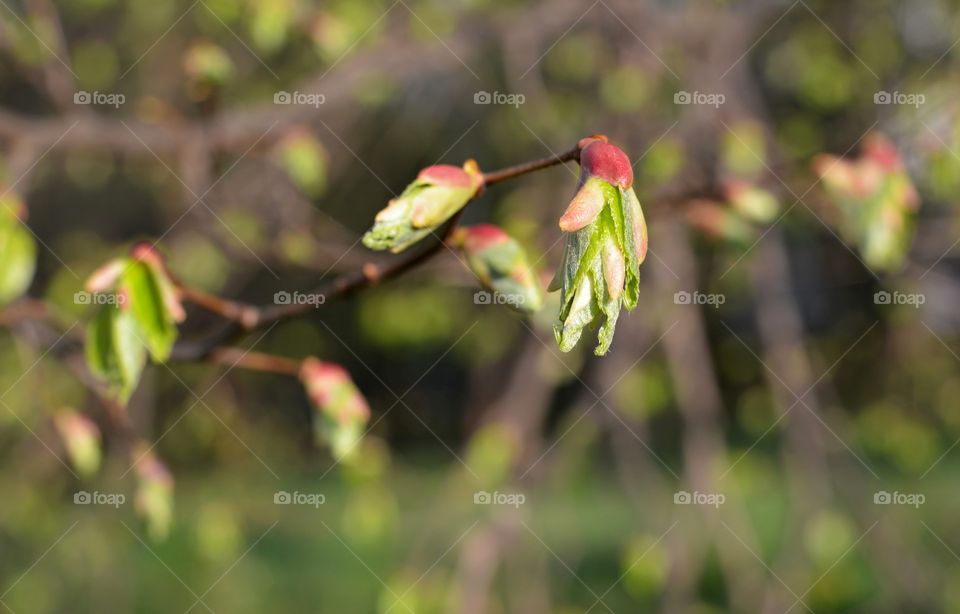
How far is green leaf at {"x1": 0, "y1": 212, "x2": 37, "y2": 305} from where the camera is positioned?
1.60 m

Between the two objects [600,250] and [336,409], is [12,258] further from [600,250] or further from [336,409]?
[600,250]

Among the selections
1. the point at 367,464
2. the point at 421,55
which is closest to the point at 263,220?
the point at 421,55

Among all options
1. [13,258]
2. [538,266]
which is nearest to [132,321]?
[13,258]

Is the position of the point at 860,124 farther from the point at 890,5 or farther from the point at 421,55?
the point at 421,55

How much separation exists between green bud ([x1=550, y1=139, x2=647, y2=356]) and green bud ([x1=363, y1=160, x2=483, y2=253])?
7.1 inches

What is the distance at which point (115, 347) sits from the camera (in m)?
1.34

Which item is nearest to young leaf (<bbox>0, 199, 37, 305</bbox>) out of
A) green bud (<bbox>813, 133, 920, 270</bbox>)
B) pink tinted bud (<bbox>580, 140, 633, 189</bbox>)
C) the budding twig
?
the budding twig

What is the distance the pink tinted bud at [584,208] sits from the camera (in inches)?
34.2

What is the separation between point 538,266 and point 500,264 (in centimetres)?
103

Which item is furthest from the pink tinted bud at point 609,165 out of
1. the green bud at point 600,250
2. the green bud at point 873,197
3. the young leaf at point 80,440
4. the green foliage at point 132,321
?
the young leaf at point 80,440

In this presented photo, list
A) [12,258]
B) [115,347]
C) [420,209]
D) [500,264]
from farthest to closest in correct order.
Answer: [12,258], [115,347], [500,264], [420,209]

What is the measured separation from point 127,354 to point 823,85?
3.88 metres

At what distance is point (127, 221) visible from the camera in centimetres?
786

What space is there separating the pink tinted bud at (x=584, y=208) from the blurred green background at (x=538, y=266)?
3.00ft
